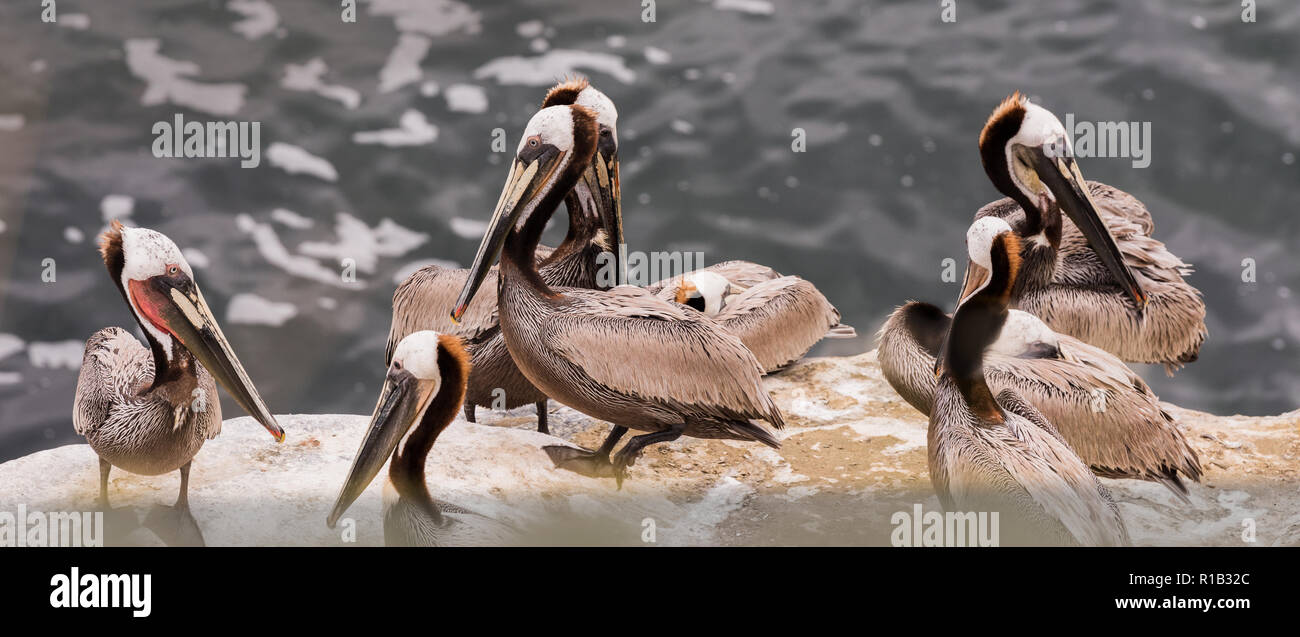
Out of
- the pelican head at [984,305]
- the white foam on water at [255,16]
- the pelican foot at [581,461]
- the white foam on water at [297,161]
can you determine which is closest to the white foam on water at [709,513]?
the pelican foot at [581,461]

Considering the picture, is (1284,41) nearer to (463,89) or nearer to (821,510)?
(821,510)

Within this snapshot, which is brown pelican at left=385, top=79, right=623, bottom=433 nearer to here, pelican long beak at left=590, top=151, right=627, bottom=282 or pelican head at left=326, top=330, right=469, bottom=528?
pelican long beak at left=590, top=151, right=627, bottom=282

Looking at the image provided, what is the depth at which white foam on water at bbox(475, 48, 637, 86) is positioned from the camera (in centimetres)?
498

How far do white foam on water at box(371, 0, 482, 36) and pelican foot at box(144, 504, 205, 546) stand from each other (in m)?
2.44

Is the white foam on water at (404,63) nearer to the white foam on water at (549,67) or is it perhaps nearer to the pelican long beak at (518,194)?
the white foam on water at (549,67)

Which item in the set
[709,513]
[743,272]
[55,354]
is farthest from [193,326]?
[743,272]

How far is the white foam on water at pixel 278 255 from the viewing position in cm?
411

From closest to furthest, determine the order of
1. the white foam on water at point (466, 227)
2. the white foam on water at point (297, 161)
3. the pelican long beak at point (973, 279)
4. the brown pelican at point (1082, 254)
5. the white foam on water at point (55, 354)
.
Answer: the pelican long beak at point (973, 279) < the white foam on water at point (55, 354) < the brown pelican at point (1082, 254) < the white foam on water at point (297, 161) < the white foam on water at point (466, 227)

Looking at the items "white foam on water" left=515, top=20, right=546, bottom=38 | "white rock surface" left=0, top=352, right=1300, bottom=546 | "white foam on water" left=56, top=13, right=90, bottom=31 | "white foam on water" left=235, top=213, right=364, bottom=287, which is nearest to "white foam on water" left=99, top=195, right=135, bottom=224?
"white foam on water" left=235, top=213, right=364, bottom=287

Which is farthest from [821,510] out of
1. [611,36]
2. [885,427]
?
[611,36]

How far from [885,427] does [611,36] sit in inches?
87.1

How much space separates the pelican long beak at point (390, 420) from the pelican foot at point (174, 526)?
0.37 m

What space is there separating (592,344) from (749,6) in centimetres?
240

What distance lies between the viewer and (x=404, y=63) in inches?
191
